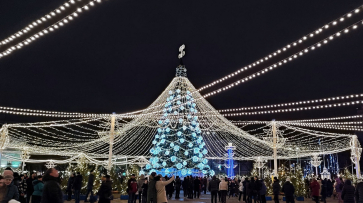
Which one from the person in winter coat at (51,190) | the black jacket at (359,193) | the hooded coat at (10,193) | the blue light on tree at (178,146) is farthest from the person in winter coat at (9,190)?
the blue light on tree at (178,146)

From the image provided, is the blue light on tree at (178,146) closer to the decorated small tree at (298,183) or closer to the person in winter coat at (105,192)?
the decorated small tree at (298,183)

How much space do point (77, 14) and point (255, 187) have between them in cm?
980

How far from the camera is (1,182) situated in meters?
5.71

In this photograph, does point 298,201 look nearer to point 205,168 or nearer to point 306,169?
point 205,168

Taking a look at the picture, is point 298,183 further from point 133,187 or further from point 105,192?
point 105,192

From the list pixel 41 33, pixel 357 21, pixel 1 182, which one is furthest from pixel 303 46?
pixel 1 182

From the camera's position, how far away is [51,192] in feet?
15.8

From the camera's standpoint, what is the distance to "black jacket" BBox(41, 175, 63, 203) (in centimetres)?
482

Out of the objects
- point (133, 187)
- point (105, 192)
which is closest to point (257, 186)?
point (133, 187)

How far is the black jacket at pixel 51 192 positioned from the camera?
190 inches

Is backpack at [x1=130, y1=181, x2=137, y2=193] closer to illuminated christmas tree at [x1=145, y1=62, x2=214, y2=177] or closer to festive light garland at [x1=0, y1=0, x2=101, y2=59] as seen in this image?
festive light garland at [x1=0, y1=0, x2=101, y2=59]

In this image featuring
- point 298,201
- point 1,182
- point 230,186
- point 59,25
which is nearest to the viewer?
point 1,182

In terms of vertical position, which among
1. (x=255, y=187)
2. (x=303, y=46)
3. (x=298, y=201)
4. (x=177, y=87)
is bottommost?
(x=298, y=201)

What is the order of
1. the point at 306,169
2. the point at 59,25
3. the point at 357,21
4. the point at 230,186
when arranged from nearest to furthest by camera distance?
1. the point at 357,21
2. the point at 59,25
3. the point at 230,186
4. the point at 306,169
